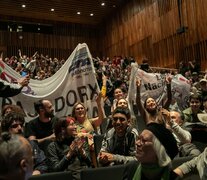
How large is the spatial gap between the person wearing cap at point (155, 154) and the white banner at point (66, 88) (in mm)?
2918

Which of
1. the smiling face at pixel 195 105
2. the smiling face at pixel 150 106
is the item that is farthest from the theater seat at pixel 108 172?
the smiling face at pixel 195 105

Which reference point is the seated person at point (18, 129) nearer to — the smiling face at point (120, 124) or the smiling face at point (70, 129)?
the smiling face at point (70, 129)

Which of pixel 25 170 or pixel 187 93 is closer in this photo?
pixel 25 170

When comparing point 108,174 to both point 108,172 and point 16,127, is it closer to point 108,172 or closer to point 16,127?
point 108,172

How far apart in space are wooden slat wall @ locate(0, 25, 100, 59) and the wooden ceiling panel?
3.15 feet

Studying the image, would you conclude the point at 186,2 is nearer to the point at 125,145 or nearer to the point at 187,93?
the point at 187,93

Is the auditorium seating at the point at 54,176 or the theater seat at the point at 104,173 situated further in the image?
the theater seat at the point at 104,173

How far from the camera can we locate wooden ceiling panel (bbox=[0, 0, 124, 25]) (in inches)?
695

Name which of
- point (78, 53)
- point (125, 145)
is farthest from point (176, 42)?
point (125, 145)

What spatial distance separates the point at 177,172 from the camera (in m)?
2.35

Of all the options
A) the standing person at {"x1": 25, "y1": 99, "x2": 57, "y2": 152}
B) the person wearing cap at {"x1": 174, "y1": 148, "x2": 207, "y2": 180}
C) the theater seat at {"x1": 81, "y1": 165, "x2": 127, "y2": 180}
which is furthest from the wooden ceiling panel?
the person wearing cap at {"x1": 174, "y1": 148, "x2": 207, "y2": 180}

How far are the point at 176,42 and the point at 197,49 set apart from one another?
1316 mm

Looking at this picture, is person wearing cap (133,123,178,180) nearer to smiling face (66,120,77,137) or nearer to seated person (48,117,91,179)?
seated person (48,117,91,179)

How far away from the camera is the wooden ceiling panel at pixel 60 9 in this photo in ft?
57.9
